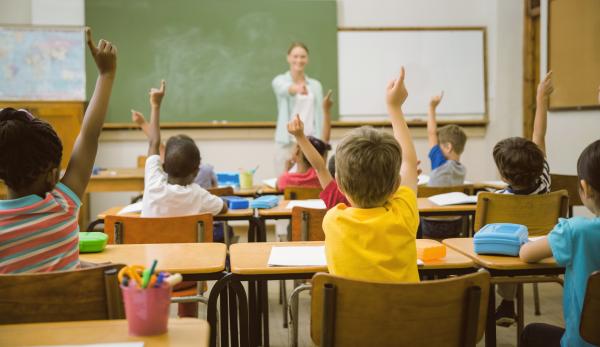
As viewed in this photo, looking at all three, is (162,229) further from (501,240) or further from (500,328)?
(500,328)

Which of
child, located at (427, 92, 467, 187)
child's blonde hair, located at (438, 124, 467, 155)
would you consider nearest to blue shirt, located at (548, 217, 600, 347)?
child, located at (427, 92, 467, 187)

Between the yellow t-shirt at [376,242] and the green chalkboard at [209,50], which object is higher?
the green chalkboard at [209,50]

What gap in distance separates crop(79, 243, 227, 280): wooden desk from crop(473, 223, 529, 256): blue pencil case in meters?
0.86

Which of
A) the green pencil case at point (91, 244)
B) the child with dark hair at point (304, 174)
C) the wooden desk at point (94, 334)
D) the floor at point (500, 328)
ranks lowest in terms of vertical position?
the floor at point (500, 328)

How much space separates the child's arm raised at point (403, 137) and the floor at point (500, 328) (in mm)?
1509

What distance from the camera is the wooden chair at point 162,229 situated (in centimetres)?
271

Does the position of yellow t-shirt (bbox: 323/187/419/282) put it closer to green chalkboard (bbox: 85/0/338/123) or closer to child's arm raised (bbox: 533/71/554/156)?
child's arm raised (bbox: 533/71/554/156)

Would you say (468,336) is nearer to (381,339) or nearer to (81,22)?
(381,339)

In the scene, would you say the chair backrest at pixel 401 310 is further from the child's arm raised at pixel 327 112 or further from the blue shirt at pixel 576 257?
the child's arm raised at pixel 327 112

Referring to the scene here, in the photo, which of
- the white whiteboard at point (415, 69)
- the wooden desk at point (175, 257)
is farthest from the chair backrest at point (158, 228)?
the white whiteboard at point (415, 69)

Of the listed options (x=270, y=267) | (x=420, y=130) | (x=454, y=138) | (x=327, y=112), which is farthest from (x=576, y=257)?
(x=420, y=130)

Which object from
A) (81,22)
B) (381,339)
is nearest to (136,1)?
(81,22)

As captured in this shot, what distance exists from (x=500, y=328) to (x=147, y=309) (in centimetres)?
281

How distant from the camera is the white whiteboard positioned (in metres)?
7.16
